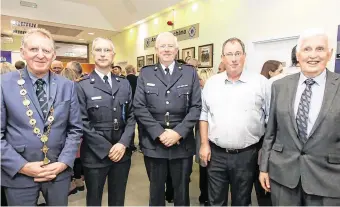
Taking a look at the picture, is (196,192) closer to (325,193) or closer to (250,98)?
(250,98)

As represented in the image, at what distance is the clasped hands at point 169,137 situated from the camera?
1842 millimetres

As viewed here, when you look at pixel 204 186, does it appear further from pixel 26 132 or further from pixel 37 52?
pixel 37 52

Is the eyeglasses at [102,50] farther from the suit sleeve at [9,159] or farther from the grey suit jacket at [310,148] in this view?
the grey suit jacket at [310,148]

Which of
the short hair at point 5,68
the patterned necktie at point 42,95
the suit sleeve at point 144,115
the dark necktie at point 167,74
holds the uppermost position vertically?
the short hair at point 5,68

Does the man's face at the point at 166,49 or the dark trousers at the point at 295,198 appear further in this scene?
the man's face at the point at 166,49

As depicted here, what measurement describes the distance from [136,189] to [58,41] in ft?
36.1

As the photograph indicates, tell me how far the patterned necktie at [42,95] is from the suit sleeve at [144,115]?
0.68 m

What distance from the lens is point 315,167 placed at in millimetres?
1329

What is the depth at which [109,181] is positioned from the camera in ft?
6.22

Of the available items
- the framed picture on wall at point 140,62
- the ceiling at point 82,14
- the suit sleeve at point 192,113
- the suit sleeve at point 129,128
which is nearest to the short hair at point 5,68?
the suit sleeve at point 129,128

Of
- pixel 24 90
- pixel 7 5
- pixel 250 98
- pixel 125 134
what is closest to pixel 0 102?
pixel 24 90

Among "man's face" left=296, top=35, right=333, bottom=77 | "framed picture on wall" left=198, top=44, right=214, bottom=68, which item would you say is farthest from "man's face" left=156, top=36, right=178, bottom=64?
"framed picture on wall" left=198, top=44, right=214, bottom=68

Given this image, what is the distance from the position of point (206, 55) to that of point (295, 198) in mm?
4948

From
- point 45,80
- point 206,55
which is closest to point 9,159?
point 45,80
